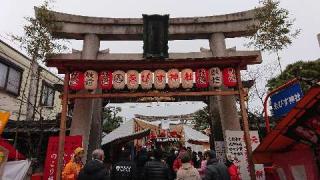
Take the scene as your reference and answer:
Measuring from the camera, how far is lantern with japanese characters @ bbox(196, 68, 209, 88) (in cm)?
1178

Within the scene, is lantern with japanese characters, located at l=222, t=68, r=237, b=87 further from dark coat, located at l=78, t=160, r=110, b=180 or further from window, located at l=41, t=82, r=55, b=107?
window, located at l=41, t=82, r=55, b=107

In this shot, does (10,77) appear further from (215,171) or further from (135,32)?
Result: (215,171)

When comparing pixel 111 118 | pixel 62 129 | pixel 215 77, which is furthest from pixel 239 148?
pixel 111 118

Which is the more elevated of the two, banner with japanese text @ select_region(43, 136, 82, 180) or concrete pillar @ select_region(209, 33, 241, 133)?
concrete pillar @ select_region(209, 33, 241, 133)

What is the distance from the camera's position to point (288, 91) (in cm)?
660

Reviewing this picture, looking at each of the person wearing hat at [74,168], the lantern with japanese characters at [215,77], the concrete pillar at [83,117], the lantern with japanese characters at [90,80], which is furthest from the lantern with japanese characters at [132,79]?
the person wearing hat at [74,168]

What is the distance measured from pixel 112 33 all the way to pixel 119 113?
2107 cm

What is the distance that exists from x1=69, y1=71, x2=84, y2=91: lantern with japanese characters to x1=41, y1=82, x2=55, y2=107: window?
12.5 m

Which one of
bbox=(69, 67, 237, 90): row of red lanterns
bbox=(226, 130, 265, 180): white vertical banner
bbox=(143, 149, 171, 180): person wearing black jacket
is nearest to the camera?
bbox=(143, 149, 171, 180): person wearing black jacket

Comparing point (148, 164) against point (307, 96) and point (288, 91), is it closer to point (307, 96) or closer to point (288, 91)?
point (288, 91)

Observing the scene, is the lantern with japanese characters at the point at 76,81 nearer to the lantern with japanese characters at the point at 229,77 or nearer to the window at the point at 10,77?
the lantern with japanese characters at the point at 229,77

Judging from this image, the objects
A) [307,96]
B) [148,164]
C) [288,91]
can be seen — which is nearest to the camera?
[307,96]

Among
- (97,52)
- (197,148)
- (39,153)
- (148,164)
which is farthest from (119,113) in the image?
(148,164)

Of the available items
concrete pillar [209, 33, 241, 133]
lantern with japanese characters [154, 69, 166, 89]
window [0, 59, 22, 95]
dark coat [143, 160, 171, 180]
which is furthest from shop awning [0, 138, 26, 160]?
window [0, 59, 22, 95]
